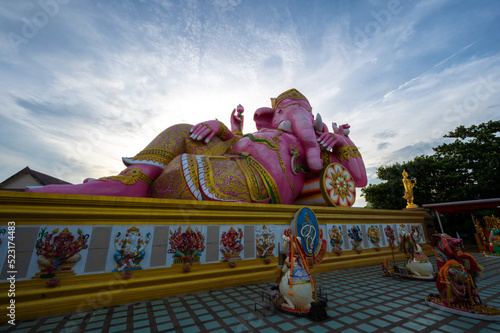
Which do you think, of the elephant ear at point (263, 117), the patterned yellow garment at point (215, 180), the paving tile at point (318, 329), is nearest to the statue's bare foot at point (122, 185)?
the patterned yellow garment at point (215, 180)

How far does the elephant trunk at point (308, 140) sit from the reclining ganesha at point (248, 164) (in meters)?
0.03

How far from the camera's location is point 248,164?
520 centimetres

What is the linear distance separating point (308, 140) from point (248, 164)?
196cm

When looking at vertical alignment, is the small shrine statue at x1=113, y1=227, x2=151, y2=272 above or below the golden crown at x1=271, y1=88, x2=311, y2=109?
below

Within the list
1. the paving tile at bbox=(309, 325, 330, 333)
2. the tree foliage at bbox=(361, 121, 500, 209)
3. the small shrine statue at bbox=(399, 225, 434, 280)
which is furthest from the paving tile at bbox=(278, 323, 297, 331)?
the tree foliage at bbox=(361, 121, 500, 209)

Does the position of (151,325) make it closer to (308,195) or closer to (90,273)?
(90,273)

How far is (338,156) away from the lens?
680 cm

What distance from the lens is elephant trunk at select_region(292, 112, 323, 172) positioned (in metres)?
5.88

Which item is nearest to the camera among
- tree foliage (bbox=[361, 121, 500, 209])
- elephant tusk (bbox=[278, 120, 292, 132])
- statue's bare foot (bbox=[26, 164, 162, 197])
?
statue's bare foot (bbox=[26, 164, 162, 197])

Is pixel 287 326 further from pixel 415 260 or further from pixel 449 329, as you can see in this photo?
pixel 415 260

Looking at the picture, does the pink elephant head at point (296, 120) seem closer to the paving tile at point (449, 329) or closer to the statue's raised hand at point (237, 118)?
the statue's raised hand at point (237, 118)

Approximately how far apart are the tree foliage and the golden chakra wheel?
1335cm

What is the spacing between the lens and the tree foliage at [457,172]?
13.5m

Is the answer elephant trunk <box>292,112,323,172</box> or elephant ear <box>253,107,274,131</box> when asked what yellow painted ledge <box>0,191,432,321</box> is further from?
elephant ear <box>253,107,274,131</box>
